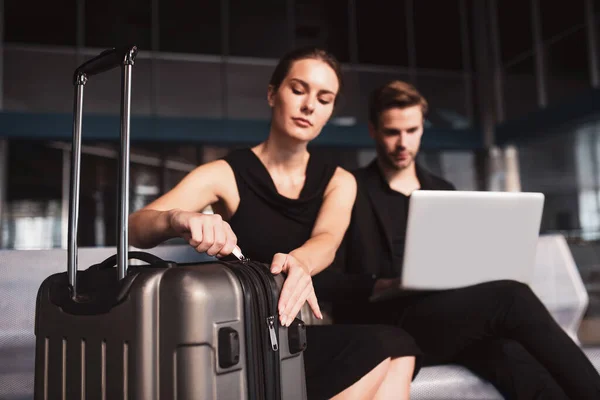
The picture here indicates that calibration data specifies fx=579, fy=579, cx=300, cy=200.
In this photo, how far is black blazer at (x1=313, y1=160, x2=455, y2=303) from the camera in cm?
139

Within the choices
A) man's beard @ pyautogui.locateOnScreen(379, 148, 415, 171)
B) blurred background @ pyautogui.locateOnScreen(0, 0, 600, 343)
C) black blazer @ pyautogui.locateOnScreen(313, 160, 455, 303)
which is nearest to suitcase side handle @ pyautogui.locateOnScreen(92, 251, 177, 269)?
black blazer @ pyautogui.locateOnScreen(313, 160, 455, 303)

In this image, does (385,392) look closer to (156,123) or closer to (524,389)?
(524,389)

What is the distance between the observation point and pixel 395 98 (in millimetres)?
1832

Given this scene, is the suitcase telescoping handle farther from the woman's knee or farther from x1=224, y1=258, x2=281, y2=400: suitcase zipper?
the woman's knee

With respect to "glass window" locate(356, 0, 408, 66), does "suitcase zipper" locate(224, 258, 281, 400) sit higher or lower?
lower

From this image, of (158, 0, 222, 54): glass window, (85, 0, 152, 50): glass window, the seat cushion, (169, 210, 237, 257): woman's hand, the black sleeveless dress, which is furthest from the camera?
(158, 0, 222, 54): glass window

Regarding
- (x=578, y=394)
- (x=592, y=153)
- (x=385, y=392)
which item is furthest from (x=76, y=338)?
(x=592, y=153)

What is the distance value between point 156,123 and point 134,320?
6.05 meters

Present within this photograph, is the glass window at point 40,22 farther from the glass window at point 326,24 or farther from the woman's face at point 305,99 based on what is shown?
the woman's face at point 305,99

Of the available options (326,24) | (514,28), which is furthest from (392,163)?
(514,28)

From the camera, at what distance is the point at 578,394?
1.17 meters

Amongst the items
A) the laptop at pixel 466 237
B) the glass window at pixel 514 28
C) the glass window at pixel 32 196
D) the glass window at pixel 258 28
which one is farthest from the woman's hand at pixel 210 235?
the glass window at pixel 514 28

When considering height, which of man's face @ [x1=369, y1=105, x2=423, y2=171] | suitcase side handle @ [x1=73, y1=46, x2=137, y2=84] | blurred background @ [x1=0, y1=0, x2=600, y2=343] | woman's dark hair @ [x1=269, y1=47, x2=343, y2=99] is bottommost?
suitcase side handle @ [x1=73, y1=46, x2=137, y2=84]

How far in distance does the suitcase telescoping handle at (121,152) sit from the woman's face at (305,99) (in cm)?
52
